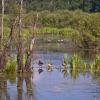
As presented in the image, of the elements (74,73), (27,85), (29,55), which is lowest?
(74,73)

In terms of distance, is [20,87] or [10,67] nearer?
[20,87]

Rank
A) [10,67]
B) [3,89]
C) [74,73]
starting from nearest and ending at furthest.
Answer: [3,89] → [10,67] → [74,73]

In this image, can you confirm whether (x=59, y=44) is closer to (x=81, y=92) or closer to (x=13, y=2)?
(x=13, y=2)

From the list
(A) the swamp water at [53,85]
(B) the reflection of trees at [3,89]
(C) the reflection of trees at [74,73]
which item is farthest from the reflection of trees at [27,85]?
(C) the reflection of trees at [74,73]

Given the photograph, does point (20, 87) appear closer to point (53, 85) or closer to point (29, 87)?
point (29, 87)

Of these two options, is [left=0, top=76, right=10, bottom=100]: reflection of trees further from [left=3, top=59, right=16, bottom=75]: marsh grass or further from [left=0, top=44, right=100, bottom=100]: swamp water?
[left=3, top=59, right=16, bottom=75]: marsh grass

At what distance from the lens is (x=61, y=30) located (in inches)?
2320

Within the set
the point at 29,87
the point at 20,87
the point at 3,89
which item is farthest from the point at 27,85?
the point at 3,89

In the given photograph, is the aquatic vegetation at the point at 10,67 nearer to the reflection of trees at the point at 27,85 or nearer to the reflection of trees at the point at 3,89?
the reflection of trees at the point at 27,85

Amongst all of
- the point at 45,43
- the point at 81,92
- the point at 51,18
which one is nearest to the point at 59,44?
the point at 45,43

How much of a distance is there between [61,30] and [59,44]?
3787 millimetres

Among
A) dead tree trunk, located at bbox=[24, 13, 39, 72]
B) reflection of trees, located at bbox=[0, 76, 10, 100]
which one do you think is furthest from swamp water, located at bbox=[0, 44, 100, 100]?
dead tree trunk, located at bbox=[24, 13, 39, 72]

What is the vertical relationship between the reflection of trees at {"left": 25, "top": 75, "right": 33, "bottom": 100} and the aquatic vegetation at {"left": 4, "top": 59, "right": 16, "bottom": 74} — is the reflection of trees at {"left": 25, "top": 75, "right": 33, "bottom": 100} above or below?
below

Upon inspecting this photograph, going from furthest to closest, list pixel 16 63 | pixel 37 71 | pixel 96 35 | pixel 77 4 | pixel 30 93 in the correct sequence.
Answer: pixel 77 4, pixel 96 35, pixel 37 71, pixel 16 63, pixel 30 93
